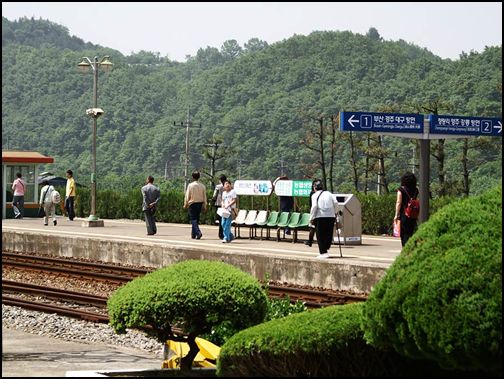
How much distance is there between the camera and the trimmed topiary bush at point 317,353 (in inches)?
348

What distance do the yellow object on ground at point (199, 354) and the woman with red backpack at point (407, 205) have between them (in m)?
7.91

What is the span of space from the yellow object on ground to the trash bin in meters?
16.2

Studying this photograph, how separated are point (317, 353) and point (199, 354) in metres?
3.25

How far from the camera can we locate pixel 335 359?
8.95m

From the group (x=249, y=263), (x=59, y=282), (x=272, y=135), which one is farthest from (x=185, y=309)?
(x=272, y=135)

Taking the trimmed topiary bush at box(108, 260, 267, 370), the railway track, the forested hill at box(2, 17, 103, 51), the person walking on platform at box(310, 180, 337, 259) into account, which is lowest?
the railway track

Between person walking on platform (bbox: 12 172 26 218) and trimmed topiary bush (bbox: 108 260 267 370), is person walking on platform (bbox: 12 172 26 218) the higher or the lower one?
the higher one

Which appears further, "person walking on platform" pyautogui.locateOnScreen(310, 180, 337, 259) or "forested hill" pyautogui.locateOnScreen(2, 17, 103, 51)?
"forested hill" pyautogui.locateOnScreen(2, 17, 103, 51)

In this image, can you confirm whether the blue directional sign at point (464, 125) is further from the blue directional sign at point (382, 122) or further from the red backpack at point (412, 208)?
the red backpack at point (412, 208)

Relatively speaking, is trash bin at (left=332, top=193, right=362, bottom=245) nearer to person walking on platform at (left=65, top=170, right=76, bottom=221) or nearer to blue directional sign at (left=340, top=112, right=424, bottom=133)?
blue directional sign at (left=340, top=112, right=424, bottom=133)

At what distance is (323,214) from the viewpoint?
22.5 meters

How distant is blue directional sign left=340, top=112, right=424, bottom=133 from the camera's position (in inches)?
622

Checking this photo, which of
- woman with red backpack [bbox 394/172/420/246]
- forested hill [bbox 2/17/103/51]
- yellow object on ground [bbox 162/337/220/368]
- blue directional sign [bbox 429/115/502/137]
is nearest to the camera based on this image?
yellow object on ground [bbox 162/337/220/368]

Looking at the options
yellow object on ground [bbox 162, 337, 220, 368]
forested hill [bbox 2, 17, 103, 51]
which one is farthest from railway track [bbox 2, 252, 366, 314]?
forested hill [bbox 2, 17, 103, 51]
